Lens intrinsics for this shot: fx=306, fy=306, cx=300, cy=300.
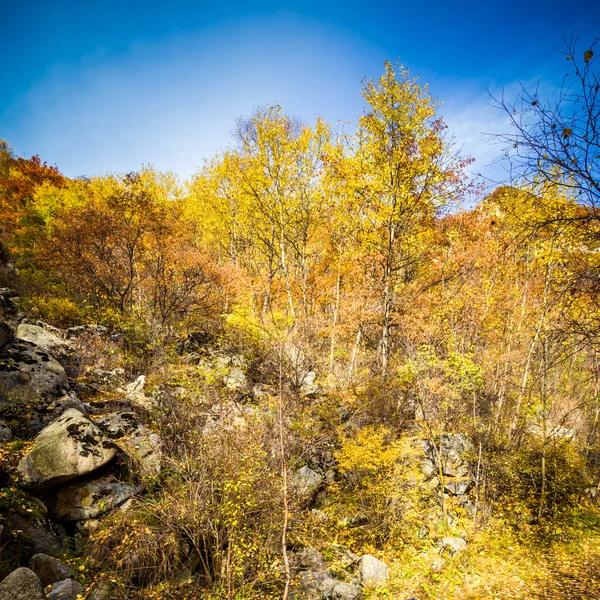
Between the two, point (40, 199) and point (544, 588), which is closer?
point (544, 588)

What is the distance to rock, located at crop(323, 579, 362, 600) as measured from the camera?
5.94 metres

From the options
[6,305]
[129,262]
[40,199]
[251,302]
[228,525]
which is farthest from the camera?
[40,199]

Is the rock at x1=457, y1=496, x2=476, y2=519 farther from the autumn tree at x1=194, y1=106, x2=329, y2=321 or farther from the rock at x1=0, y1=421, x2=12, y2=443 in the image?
the rock at x1=0, y1=421, x2=12, y2=443

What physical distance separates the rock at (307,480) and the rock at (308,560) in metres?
1.44

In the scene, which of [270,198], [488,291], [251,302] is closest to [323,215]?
[270,198]

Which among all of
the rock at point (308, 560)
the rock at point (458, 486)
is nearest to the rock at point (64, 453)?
the rock at point (308, 560)

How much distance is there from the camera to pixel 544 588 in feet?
22.2

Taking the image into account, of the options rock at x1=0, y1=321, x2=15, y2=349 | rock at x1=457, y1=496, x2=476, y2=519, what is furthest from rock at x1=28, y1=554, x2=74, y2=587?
rock at x1=457, y1=496, x2=476, y2=519

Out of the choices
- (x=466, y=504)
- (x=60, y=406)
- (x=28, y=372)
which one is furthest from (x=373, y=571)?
(x=28, y=372)

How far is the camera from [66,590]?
4.18m

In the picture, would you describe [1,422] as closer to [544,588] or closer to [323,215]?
[544,588]

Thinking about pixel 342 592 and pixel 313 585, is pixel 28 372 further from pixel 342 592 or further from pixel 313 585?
pixel 342 592

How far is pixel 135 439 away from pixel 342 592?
5554mm

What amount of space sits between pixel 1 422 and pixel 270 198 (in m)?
14.4
